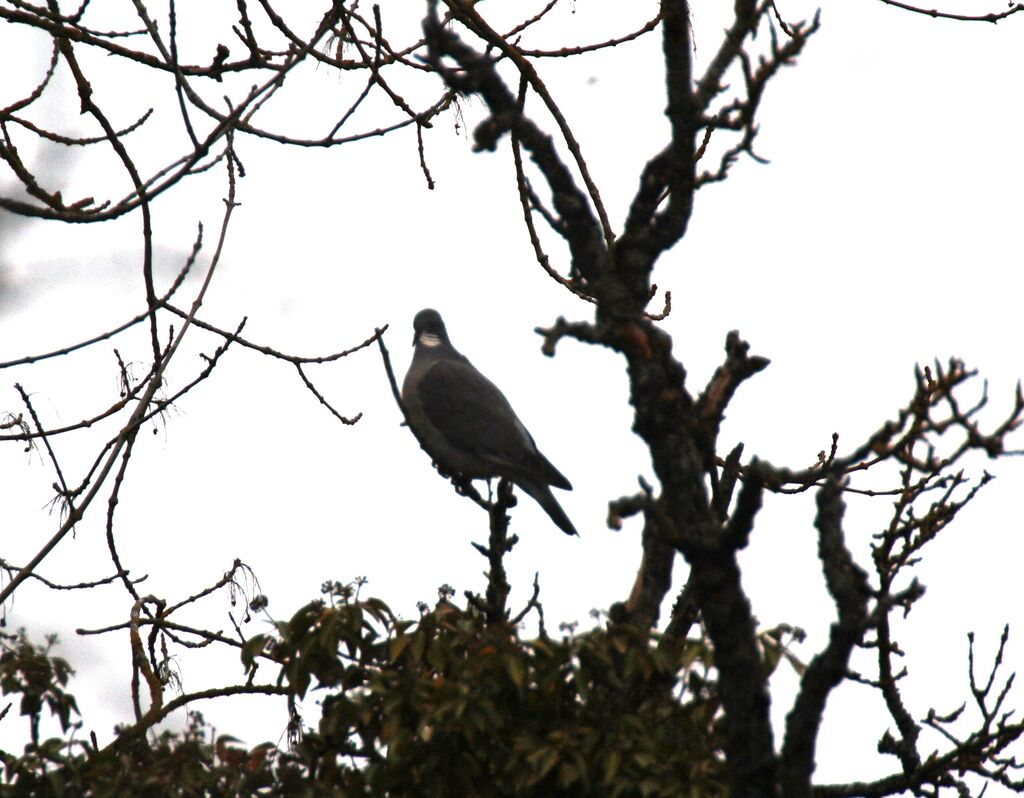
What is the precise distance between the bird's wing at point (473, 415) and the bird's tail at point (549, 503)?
4.5 inches

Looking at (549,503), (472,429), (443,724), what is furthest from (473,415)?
(443,724)

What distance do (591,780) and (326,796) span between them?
1.97 feet

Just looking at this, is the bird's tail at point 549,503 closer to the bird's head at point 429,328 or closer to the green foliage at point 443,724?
the bird's head at point 429,328

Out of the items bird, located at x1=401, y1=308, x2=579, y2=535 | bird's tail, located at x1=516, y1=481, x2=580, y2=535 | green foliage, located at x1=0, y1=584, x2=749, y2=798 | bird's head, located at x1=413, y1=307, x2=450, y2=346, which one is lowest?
green foliage, located at x1=0, y1=584, x2=749, y2=798

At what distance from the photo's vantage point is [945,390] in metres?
2.37

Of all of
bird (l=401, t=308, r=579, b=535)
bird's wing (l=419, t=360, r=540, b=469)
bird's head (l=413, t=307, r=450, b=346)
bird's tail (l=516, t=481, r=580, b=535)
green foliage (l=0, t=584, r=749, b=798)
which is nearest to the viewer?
green foliage (l=0, t=584, r=749, b=798)

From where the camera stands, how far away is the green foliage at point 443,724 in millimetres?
2631

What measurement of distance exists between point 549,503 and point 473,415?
2.59ft

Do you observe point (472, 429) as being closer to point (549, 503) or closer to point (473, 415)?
point (473, 415)

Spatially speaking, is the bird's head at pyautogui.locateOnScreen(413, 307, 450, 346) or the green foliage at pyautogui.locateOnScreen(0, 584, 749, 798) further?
the bird's head at pyautogui.locateOnScreen(413, 307, 450, 346)

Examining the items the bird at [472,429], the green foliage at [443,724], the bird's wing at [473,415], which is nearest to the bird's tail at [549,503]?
the bird at [472,429]

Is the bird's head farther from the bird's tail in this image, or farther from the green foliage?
the green foliage

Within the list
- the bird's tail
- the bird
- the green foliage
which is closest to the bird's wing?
the bird

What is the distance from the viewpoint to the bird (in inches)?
236
